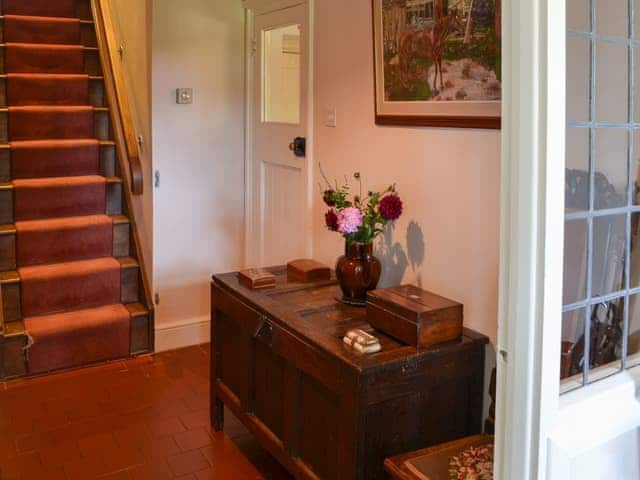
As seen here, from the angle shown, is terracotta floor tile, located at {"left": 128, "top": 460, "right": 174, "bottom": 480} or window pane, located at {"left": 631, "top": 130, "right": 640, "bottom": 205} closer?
window pane, located at {"left": 631, "top": 130, "right": 640, "bottom": 205}

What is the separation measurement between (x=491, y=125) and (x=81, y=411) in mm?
2335

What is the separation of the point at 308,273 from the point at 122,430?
113 centimetres

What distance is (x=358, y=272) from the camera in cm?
253

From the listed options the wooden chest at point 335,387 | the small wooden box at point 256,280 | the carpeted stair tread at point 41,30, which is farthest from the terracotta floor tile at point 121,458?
the carpeted stair tread at point 41,30

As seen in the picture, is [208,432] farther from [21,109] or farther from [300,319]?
[21,109]

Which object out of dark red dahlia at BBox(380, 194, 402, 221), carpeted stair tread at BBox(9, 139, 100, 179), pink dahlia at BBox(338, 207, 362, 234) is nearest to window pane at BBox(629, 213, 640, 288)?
dark red dahlia at BBox(380, 194, 402, 221)

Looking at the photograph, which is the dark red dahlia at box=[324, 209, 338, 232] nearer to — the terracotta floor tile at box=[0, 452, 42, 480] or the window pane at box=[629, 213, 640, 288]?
the window pane at box=[629, 213, 640, 288]

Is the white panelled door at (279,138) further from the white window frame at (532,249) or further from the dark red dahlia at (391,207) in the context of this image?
the white window frame at (532,249)

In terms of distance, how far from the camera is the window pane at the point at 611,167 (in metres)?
1.62

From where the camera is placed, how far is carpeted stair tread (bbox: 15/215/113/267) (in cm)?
397

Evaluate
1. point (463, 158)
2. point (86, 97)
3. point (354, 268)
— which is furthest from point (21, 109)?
point (463, 158)

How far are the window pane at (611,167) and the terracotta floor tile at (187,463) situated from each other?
1.93 meters

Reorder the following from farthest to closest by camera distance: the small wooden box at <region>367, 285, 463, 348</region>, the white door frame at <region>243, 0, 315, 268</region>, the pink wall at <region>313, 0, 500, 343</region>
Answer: the white door frame at <region>243, 0, 315, 268</region> < the pink wall at <region>313, 0, 500, 343</region> < the small wooden box at <region>367, 285, 463, 348</region>

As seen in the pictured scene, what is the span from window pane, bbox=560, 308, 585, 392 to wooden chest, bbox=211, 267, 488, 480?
55 centimetres
